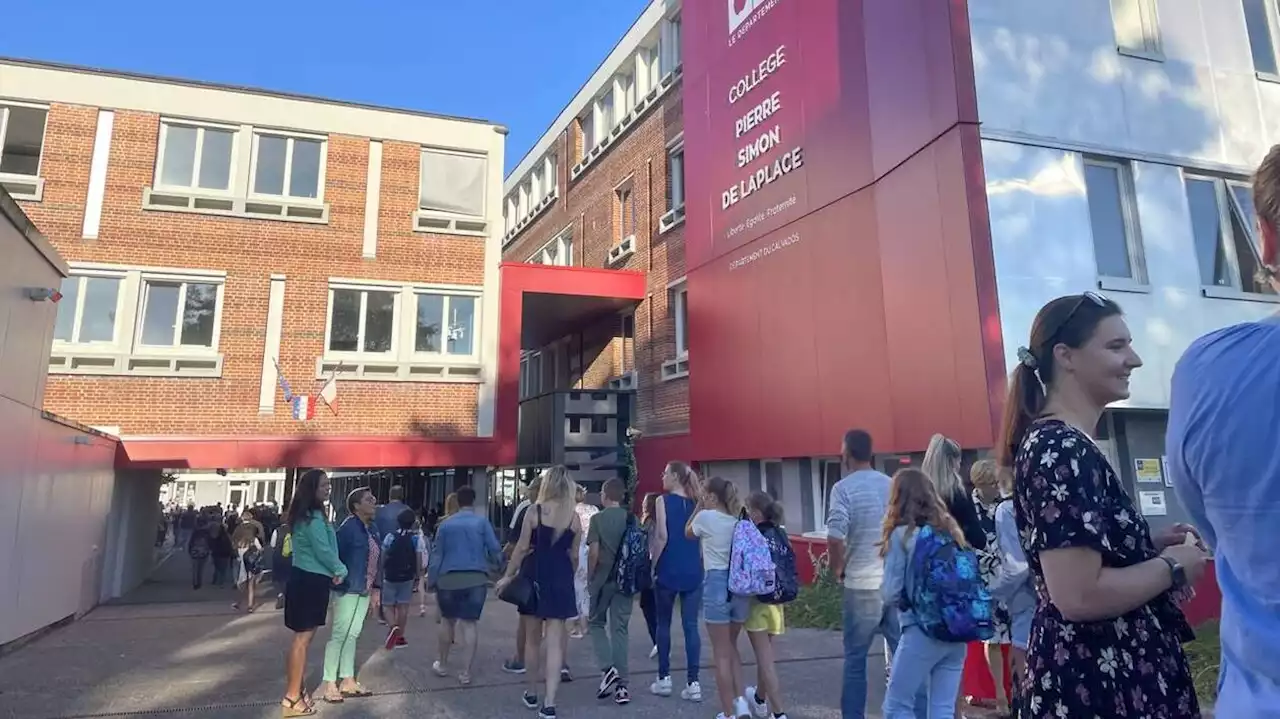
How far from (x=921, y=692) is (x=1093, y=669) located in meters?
2.60

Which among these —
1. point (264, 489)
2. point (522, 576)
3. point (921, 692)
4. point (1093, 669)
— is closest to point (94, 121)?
point (522, 576)

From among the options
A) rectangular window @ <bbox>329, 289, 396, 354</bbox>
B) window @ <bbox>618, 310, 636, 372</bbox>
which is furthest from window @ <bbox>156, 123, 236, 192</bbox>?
window @ <bbox>618, 310, 636, 372</bbox>

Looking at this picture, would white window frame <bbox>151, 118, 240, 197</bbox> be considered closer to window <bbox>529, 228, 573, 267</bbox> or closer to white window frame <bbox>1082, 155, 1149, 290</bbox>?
window <bbox>529, 228, 573, 267</bbox>

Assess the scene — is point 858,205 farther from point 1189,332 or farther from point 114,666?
point 114,666

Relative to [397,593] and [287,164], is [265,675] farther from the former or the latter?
[287,164]

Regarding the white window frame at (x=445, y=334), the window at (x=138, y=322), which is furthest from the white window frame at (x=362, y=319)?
the window at (x=138, y=322)

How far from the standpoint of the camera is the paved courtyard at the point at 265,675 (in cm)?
652

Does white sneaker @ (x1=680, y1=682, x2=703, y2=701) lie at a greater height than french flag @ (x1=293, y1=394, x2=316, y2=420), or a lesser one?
lesser

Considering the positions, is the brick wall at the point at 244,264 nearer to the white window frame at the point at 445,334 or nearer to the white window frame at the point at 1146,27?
the white window frame at the point at 445,334

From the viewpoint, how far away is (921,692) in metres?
4.34

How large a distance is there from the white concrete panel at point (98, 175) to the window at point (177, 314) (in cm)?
143

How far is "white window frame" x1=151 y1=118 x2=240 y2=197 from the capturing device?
15.2 meters

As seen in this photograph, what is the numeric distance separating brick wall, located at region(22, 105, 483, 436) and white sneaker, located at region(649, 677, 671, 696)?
9.76 metres

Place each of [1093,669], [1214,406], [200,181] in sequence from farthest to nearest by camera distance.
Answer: [200,181], [1093,669], [1214,406]
